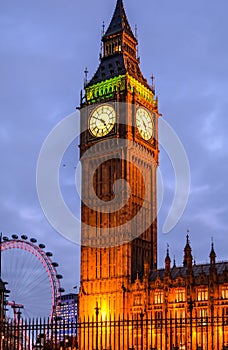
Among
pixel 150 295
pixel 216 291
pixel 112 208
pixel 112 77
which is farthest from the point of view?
pixel 112 77

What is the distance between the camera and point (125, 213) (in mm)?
109625

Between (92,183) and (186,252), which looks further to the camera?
(92,183)

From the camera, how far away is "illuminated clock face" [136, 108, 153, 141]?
117 metres

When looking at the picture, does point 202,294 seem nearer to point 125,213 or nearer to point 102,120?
point 125,213

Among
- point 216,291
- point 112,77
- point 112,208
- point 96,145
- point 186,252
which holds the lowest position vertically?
point 216,291

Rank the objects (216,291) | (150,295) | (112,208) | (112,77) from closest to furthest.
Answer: (216,291), (150,295), (112,208), (112,77)

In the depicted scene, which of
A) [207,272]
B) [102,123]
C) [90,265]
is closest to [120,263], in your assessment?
[90,265]

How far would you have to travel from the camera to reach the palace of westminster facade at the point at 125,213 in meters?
101

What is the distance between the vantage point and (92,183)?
115500 mm

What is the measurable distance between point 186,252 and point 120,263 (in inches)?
435

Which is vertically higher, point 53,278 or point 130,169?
point 130,169

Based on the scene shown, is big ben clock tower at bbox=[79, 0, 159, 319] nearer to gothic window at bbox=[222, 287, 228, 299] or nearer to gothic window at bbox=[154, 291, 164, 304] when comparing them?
gothic window at bbox=[154, 291, 164, 304]

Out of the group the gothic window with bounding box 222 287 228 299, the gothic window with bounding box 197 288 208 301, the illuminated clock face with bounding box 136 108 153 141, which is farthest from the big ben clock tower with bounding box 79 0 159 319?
the gothic window with bounding box 222 287 228 299

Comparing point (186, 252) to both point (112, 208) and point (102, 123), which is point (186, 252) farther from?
point (102, 123)
